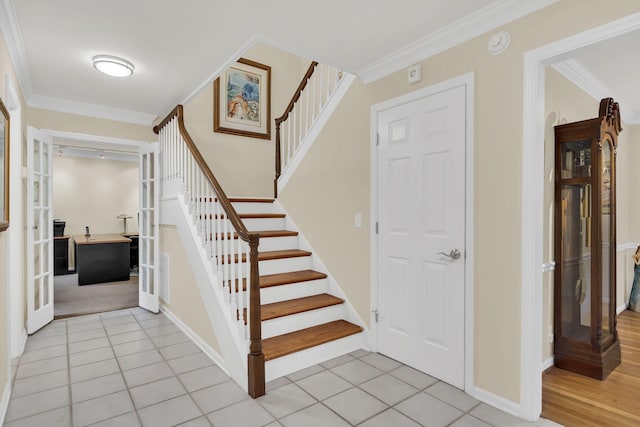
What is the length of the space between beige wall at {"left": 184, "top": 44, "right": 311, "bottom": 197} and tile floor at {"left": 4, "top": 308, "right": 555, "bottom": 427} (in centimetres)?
239

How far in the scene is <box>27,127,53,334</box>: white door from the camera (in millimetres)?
3506

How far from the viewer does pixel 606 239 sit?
A: 287 centimetres

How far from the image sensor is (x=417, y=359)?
104 inches

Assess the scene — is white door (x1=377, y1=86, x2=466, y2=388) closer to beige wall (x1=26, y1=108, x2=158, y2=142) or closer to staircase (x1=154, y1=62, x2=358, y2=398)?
staircase (x1=154, y1=62, x2=358, y2=398)

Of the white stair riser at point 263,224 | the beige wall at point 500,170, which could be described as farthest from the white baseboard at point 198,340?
the beige wall at point 500,170

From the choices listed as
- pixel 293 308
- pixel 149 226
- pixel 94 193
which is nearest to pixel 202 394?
pixel 293 308

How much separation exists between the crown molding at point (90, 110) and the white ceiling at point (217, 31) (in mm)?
545

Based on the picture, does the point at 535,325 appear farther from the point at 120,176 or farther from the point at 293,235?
the point at 120,176

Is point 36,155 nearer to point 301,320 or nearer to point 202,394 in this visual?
point 202,394

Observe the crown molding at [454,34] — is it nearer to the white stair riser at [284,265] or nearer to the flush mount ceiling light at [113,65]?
the white stair riser at [284,265]

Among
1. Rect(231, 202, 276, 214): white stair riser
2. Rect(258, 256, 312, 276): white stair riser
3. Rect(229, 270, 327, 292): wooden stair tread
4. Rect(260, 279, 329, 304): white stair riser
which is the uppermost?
Rect(231, 202, 276, 214): white stair riser

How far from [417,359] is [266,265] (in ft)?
5.29

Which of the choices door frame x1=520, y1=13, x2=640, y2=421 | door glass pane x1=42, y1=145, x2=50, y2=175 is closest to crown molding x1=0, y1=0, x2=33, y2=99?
door glass pane x1=42, y1=145, x2=50, y2=175

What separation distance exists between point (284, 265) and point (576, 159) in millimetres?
2715
